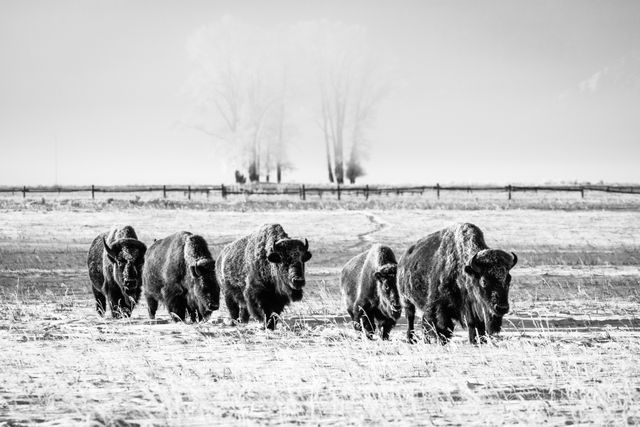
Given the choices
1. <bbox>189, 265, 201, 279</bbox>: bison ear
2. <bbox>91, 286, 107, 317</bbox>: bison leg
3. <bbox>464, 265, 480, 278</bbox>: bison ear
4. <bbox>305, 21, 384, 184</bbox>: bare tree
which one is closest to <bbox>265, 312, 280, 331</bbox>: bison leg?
<bbox>189, 265, 201, 279</bbox>: bison ear

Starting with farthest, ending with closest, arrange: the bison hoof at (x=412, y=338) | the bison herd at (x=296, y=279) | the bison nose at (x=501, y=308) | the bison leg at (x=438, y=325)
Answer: the bison hoof at (x=412, y=338)
the bison leg at (x=438, y=325)
the bison herd at (x=296, y=279)
the bison nose at (x=501, y=308)

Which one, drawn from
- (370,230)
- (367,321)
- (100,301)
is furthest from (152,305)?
(370,230)

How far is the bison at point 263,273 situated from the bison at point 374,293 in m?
0.92

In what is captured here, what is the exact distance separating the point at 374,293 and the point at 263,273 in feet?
6.66

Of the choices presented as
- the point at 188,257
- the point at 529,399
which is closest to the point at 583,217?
the point at 188,257

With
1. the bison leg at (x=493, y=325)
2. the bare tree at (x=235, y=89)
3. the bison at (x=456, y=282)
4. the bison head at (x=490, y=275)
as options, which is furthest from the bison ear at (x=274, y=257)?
the bare tree at (x=235, y=89)

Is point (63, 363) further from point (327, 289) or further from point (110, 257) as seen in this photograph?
point (327, 289)

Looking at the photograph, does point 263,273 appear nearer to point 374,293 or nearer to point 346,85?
point 374,293

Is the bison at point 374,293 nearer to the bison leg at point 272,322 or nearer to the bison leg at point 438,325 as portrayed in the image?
the bison leg at point 438,325

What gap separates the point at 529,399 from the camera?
6.58 meters

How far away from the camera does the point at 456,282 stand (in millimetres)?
10180

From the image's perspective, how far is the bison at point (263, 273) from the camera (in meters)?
12.0

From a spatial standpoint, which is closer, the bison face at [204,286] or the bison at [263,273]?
the bison at [263,273]

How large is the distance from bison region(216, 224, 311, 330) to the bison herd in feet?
0.06
